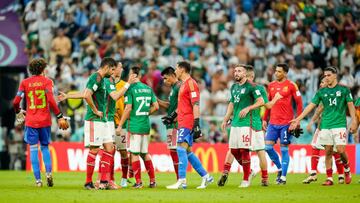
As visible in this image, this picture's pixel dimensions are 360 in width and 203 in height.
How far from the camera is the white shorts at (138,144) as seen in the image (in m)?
19.2

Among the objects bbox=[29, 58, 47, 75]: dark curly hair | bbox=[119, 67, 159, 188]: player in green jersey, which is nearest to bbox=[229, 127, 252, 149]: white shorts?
bbox=[119, 67, 159, 188]: player in green jersey

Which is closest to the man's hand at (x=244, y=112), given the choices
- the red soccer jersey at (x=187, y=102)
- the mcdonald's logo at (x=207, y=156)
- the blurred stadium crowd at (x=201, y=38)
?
the red soccer jersey at (x=187, y=102)

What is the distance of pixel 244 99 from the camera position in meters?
19.7

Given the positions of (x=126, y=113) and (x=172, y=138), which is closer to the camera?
(x=126, y=113)

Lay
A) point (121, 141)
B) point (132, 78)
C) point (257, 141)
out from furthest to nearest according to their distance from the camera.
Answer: point (257, 141) < point (121, 141) < point (132, 78)

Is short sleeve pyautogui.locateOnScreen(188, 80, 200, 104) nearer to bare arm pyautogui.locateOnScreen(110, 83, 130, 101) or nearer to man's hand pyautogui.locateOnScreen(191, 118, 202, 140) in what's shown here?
man's hand pyautogui.locateOnScreen(191, 118, 202, 140)

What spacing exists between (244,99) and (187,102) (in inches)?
54.7

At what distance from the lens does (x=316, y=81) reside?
31281 millimetres

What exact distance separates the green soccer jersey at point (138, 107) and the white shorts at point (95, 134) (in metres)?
0.93

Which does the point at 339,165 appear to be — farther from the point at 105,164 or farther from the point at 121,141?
the point at 105,164

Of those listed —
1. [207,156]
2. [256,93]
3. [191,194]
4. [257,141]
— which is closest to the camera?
[191,194]

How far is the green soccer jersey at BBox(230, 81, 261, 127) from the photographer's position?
1956 centimetres

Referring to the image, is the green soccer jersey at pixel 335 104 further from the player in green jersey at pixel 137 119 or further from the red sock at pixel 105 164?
the red sock at pixel 105 164

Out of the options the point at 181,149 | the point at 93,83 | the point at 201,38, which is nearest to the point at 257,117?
the point at 181,149
